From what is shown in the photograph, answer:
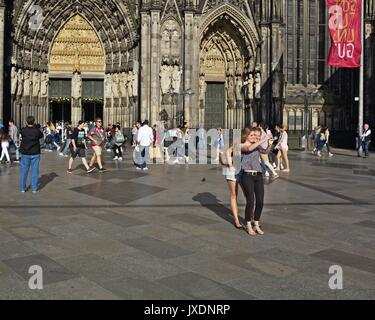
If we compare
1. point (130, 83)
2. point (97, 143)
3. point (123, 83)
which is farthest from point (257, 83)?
point (97, 143)

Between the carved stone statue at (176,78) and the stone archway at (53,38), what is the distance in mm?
2545

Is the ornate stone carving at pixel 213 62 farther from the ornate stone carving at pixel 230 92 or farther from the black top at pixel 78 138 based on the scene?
the black top at pixel 78 138

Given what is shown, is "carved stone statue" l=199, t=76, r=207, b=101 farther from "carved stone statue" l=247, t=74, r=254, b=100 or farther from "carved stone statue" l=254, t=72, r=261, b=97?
"carved stone statue" l=254, t=72, r=261, b=97

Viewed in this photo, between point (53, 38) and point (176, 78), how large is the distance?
9.10 meters

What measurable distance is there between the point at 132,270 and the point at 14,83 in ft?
80.7

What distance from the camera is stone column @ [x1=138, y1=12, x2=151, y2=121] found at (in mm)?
26562

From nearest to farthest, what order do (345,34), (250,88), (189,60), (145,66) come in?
(345,34) → (145,66) → (189,60) → (250,88)

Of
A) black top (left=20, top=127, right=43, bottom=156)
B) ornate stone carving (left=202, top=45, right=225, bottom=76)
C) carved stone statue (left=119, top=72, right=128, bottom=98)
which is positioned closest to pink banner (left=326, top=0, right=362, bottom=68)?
ornate stone carving (left=202, top=45, right=225, bottom=76)

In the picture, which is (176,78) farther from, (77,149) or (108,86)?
(77,149)

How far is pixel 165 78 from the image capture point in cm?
2706

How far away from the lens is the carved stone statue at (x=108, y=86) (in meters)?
30.0

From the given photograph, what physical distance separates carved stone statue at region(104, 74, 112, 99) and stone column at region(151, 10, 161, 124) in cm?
453

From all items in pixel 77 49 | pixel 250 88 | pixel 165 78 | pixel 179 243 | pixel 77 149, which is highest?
pixel 77 49

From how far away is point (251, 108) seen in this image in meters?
29.7
